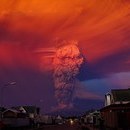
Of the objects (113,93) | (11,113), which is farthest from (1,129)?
(11,113)

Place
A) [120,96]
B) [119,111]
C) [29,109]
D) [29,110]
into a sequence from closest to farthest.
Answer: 1. [119,111]
2. [120,96]
3. [29,110]
4. [29,109]

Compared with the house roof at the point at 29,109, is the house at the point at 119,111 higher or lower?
lower

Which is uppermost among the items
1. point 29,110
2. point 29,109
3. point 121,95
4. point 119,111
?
point 29,109

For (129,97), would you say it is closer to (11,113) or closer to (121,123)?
(121,123)

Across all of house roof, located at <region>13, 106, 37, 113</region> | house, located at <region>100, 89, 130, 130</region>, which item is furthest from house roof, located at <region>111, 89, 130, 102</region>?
house roof, located at <region>13, 106, 37, 113</region>

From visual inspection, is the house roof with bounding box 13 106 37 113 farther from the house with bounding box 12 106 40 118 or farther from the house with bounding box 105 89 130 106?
the house with bounding box 105 89 130 106

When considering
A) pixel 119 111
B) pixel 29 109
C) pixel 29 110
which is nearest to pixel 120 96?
pixel 119 111

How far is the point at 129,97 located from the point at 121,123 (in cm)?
3839

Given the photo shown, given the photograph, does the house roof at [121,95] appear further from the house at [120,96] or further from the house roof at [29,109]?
the house roof at [29,109]

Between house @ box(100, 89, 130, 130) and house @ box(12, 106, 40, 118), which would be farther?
house @ box(12, 106, 40, 118)

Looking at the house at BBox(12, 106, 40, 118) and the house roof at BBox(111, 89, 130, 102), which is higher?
the house at BBox(12, 106, 40, 118)

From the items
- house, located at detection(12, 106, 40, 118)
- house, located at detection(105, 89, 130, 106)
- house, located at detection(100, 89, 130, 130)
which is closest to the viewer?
house, located at detection(100, 89, 130, 130)

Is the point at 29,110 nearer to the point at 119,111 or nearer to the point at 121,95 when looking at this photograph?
the point at 121,95

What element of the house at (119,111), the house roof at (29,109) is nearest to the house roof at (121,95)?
the house at (119,111)
